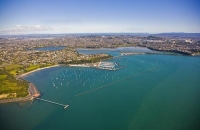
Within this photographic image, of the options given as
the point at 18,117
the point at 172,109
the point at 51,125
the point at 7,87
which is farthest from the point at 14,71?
the point at 172,109

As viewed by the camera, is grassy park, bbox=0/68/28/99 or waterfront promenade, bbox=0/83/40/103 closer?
waterfront promenade, bbox=0/83/40/103

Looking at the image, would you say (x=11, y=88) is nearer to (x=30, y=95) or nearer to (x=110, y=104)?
(x=30, y=95)

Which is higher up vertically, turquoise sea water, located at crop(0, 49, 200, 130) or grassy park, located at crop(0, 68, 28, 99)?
grassy park, located at crop(0, 68, 28, 99)

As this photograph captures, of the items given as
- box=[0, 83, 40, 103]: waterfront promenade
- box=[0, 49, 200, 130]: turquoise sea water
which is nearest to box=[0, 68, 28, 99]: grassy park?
box=[0, 83, 40, 103]: waterfront promenade

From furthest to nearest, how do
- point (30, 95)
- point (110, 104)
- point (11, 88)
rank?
1. point (11, 88)
2. point (30, 95)
3. point (110, 104)

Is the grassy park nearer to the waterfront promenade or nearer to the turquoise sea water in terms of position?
the waterfront promenade

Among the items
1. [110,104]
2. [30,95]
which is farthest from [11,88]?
[110,104]

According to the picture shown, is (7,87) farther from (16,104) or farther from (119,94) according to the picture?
(119,94)

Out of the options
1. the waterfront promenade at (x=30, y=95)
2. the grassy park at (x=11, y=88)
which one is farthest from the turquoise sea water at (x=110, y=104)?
the grassy park at (x=11, y=88)
